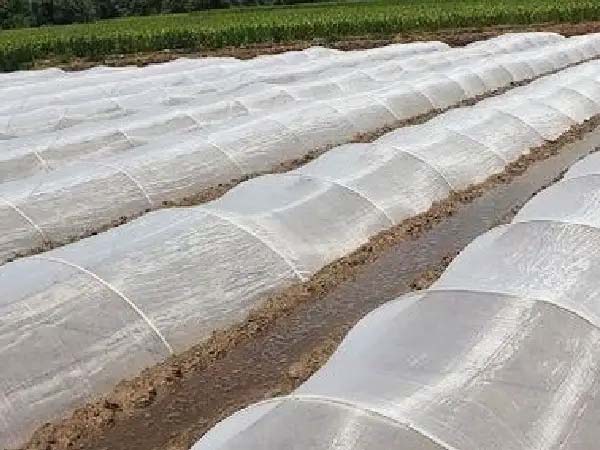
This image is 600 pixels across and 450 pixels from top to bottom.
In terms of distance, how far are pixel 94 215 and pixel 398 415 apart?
749cm

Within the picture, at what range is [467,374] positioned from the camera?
5891 mm

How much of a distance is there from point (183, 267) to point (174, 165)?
470cm

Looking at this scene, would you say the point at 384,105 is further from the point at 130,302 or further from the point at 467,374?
the point at 467,374

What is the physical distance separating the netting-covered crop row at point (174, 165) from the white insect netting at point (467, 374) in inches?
220

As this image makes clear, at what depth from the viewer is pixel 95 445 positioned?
698cm

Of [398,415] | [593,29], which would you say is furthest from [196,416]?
[593,29]

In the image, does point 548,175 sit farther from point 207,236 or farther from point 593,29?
point 593,29

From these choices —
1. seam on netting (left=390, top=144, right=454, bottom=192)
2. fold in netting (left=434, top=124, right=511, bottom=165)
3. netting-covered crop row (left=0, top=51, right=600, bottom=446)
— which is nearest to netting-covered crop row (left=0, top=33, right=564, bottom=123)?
fold in netting (left=434, top=124, right=511, bottom=165)

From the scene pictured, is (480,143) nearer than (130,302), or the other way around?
(130,302)

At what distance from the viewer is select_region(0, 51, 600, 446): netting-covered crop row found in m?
7.43

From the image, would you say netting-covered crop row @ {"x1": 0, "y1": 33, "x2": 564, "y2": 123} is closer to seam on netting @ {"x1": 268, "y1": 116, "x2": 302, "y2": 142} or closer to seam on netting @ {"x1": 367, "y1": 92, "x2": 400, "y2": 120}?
seam on netting @ {"x1": 367, "y1": 92, "x2": 400, "y2": 120}

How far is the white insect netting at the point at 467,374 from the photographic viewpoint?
5.28m

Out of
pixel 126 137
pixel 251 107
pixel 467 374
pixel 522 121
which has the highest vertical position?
pixel 467 374

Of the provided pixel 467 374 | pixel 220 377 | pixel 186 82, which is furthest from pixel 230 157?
pixel 186 82
